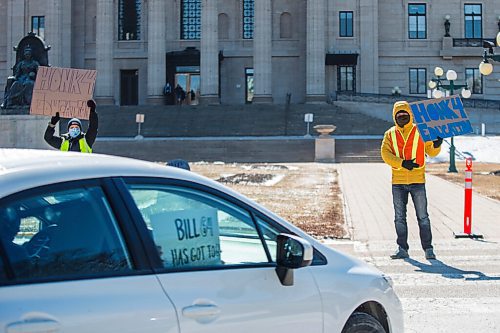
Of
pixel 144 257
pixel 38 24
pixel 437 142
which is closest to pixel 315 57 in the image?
pixel 38 24

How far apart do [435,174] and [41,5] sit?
45271mm

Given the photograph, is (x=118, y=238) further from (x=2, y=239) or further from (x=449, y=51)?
(x=449, y=51)

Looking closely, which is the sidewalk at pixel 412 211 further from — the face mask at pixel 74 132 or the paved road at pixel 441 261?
the face mask at pixel 74 132

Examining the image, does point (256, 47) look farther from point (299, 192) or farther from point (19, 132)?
point (299, 192)

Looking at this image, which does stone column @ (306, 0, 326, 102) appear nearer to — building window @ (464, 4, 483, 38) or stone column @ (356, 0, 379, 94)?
stone column @ (356, 0, 379, 94)

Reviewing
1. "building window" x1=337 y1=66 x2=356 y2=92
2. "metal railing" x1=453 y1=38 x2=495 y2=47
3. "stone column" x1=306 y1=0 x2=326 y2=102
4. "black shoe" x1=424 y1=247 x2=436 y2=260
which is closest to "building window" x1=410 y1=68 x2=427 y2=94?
"metal railing" x1=453 y1=38 x2=495 y2=47

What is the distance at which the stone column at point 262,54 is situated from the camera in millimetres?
53312

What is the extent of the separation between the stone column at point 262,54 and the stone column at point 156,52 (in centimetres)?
820

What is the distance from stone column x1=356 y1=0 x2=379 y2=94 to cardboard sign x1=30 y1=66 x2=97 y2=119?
151 feet

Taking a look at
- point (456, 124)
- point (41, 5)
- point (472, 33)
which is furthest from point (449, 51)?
point (456, 124)

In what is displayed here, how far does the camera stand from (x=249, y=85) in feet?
191

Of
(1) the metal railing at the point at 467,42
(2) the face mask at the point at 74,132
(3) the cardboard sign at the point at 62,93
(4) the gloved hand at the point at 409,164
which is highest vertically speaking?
(1) the metal railing at the point at 467,42

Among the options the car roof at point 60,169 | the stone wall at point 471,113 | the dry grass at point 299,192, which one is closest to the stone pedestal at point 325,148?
the dry grass at point 299,192

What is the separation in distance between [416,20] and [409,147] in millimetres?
51415
